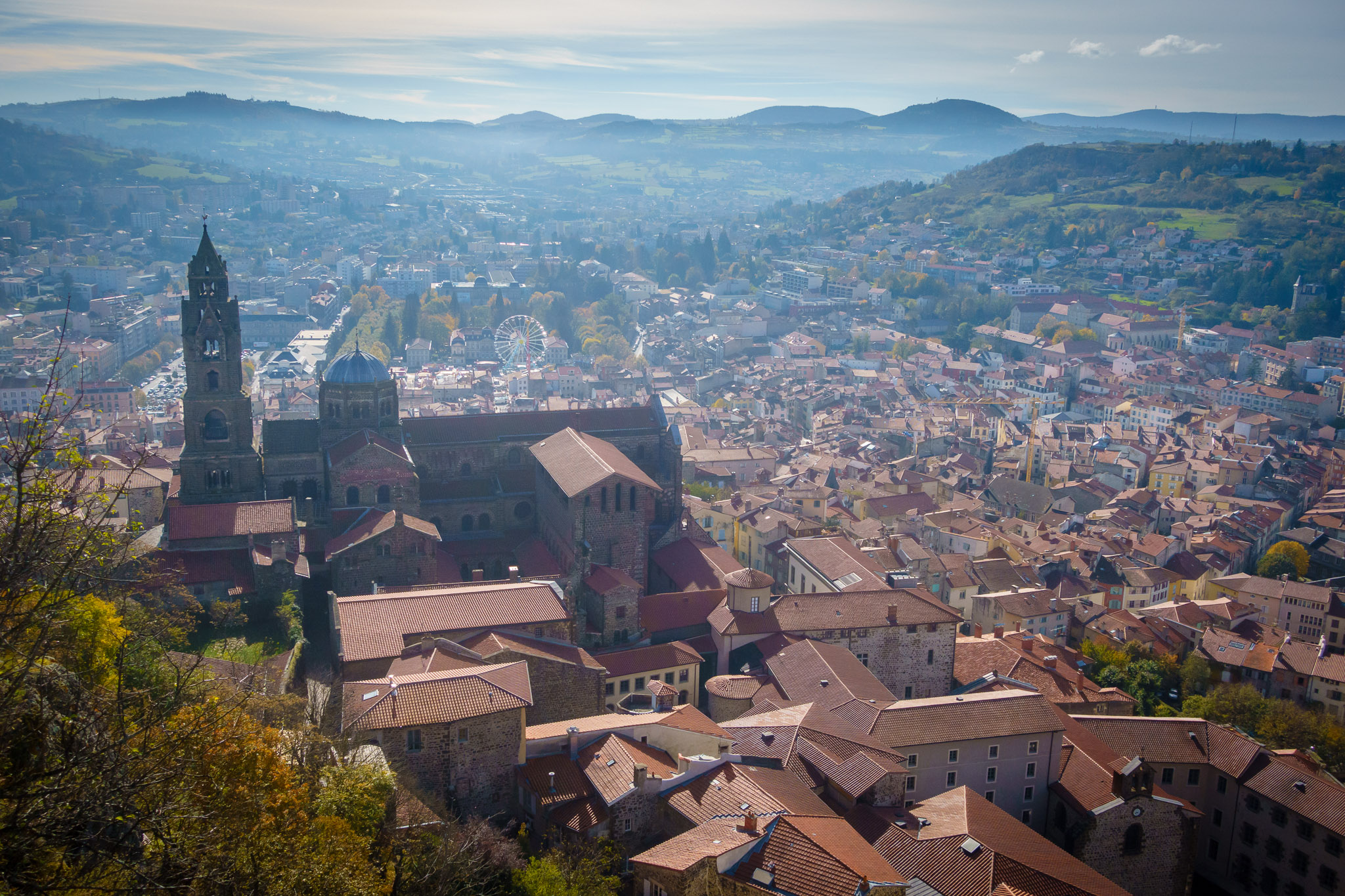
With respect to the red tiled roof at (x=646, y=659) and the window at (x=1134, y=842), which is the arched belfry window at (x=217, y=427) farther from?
the window at (x=1134, y=842)

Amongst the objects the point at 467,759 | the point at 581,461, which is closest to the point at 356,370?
the point at 581,461

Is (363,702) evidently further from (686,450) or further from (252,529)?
(686,450)

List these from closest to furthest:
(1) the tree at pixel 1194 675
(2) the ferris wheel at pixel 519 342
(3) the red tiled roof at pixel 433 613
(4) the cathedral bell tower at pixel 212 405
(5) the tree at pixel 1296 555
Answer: (3) the red tiled roof at pixel 433 613, (4) the cathedral bell tower at pixel 212 405, (1) the tree at pixel 1194 675, (5) the tree at pixel 1296 555, (2) the ferris wheel at pixel 519 342

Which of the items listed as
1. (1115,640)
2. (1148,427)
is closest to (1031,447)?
(1148,427)

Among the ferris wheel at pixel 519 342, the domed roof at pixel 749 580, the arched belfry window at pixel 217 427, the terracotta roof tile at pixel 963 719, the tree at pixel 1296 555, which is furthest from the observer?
the ferris wheel at pixel 519 342

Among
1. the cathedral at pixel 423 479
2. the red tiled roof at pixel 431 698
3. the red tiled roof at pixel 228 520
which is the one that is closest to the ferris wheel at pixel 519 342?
the cathedral at pixel 423 479

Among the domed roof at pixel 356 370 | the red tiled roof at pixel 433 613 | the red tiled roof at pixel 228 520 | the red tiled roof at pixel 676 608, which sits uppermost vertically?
the domed roof at pixel 356 370

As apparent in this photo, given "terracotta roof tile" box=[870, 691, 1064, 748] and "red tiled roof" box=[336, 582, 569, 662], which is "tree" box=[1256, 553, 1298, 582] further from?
"red tiled roof" box=[336, 582, 569, 662]

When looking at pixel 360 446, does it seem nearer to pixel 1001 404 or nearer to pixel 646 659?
pixel 646 659
